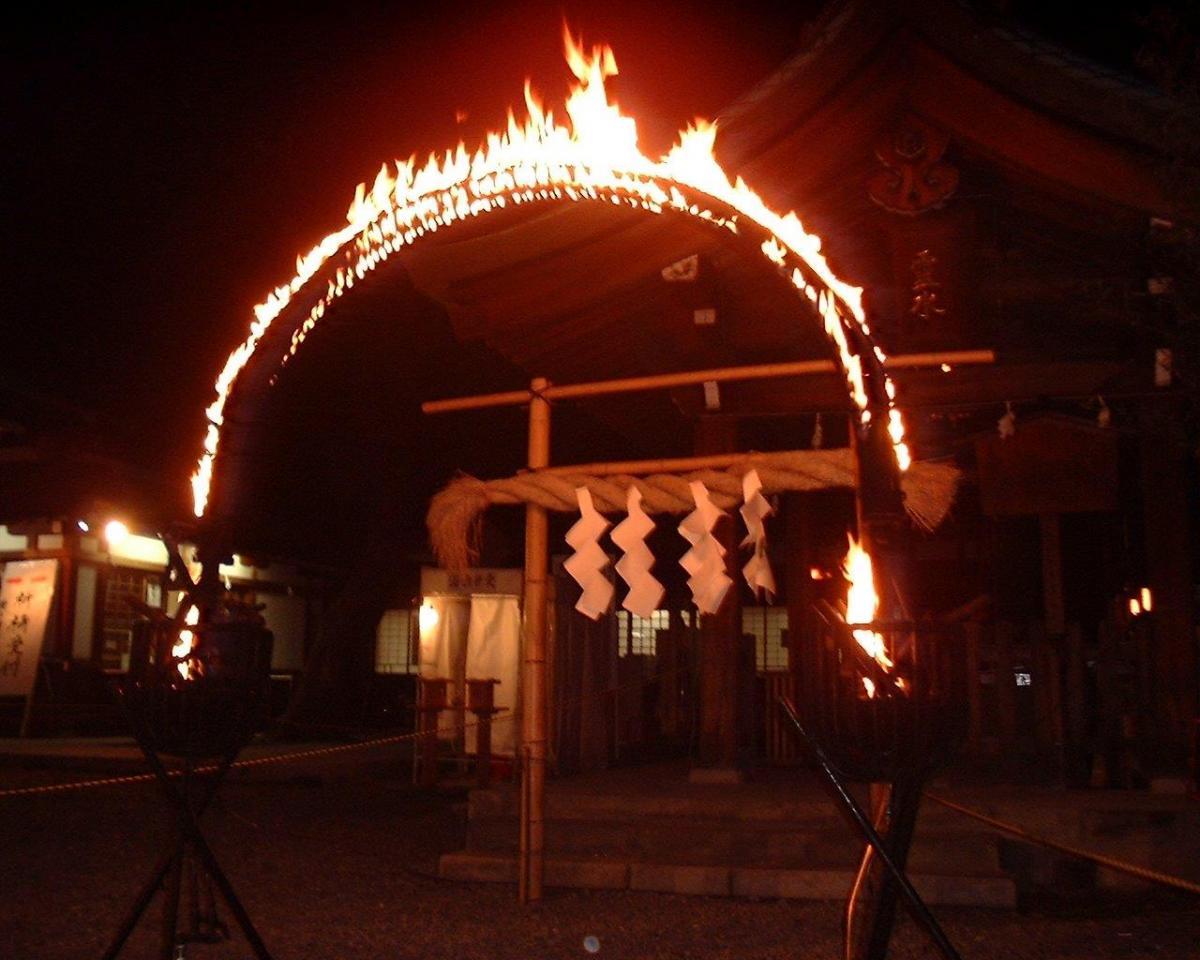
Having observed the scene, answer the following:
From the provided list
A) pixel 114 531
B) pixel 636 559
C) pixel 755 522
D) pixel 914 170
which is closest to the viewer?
pixel 755 522

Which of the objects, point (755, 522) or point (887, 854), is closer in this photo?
point (887, 854)

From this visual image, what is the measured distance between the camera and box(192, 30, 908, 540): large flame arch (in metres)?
4.49

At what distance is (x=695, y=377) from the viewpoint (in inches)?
248

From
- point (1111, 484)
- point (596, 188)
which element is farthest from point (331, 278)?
point (1111, 484)

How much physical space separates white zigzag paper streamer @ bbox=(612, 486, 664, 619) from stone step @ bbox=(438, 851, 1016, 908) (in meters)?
1.99

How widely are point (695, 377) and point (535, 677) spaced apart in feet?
6.30

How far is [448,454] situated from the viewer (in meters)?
20.7

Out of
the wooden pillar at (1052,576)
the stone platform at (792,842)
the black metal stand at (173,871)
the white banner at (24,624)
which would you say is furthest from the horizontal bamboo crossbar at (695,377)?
the white banner at (24,624)

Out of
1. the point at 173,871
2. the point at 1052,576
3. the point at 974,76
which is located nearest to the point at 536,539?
the point at 173,871

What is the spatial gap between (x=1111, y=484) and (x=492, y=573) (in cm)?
668

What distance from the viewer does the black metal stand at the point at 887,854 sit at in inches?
126

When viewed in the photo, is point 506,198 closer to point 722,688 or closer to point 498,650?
point 722,688

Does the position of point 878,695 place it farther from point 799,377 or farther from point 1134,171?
point 799,377

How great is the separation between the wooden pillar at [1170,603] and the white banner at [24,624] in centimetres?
1560
